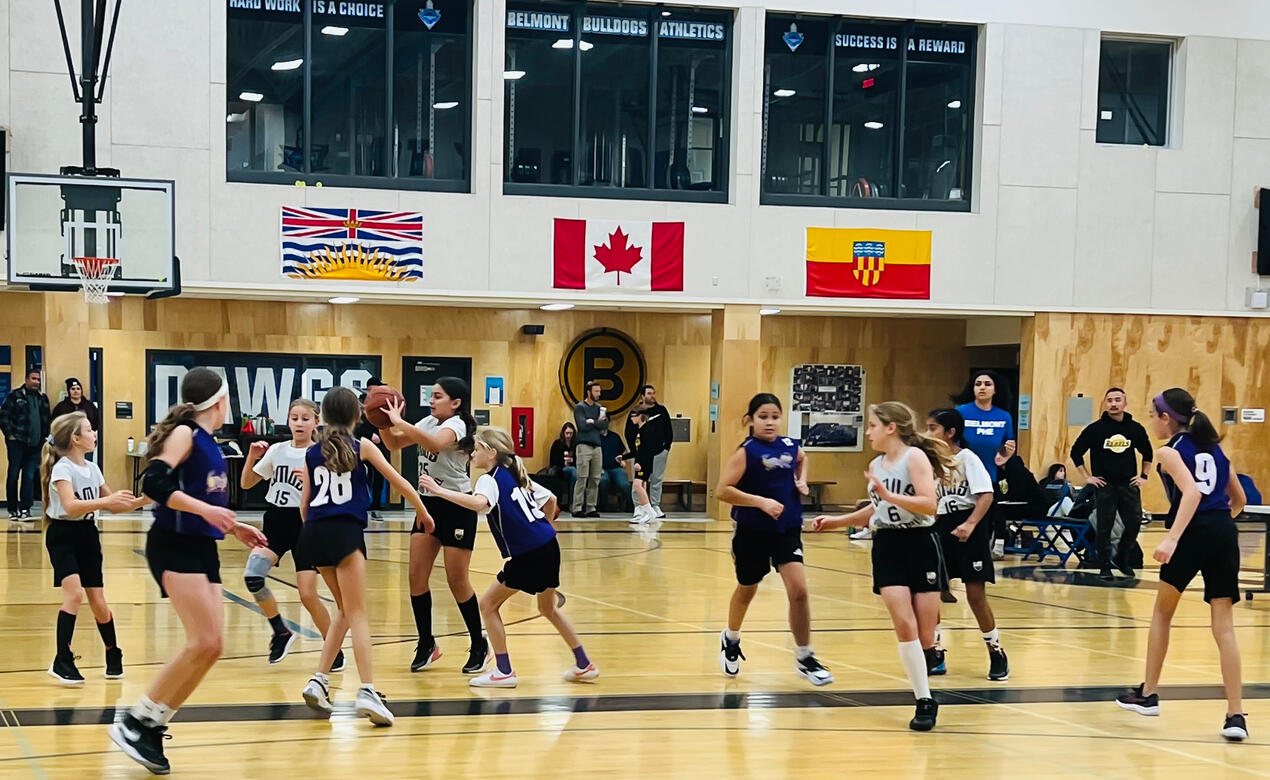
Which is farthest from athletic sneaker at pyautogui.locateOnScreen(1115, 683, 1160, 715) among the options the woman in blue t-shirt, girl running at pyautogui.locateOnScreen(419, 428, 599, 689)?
girl running at pyautogui.locateOnScreen(419, 428, 599, 689)

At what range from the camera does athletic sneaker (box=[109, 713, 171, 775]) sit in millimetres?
6188

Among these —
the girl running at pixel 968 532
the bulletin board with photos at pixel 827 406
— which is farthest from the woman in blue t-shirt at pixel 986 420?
the bulletin board with photos at pixel 827 406

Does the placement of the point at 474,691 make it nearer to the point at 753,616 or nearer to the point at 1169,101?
the point at 753,616

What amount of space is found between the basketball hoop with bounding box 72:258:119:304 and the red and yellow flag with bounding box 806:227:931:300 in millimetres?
10071

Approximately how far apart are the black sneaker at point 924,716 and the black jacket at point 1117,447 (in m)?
7.98

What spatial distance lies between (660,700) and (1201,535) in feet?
10.2

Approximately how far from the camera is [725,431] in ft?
68.3

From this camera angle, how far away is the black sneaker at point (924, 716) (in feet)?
24.4

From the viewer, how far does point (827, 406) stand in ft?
77.6

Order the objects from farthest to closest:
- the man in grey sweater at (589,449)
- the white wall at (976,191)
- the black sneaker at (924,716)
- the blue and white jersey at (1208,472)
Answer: the man in grey sweater at (589,449), the white wall at (976,191), the blue and white jersey at (1208,472), the black sneaker at (924,716)

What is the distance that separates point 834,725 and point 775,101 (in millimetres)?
14681

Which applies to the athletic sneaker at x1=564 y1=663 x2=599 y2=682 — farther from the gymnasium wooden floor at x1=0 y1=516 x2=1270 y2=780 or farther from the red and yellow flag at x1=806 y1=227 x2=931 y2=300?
the red and yellow flag at x1=806 y1=227 x2=931 y2=300

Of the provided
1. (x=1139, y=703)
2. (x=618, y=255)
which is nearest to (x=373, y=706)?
(x=1139, y=703)

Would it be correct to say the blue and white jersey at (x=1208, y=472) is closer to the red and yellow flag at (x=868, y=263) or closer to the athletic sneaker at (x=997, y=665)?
the athletic sneaker at (x=997, y=665)
